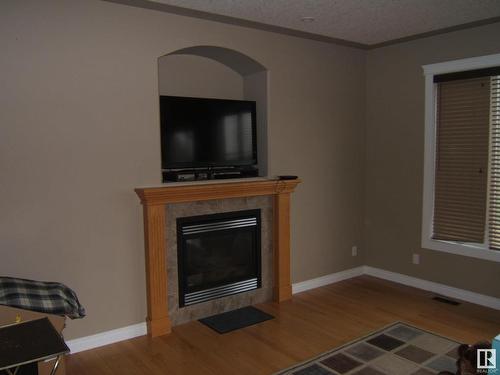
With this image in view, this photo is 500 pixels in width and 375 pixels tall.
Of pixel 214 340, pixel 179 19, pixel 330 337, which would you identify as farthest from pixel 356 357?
pixel 179 19

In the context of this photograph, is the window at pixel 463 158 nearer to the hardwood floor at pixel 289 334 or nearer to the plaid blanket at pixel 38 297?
the hardwood floor at pixel 289 334

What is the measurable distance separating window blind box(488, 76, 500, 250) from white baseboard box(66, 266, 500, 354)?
0.55 meters

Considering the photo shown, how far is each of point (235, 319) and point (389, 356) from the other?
4.35 feet

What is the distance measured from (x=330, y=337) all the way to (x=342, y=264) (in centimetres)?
161

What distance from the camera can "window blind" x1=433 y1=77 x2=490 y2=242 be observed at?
13.1ft

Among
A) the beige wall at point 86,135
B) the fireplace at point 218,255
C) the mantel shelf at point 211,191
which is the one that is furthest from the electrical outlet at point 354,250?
the beige wall at point 86,135

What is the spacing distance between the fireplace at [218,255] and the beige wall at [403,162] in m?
1.65

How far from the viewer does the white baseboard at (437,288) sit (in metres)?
4.00

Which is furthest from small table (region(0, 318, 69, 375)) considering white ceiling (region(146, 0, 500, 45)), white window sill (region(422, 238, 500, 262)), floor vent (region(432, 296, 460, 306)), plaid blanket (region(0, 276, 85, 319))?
white window sill (region(422, 238, 500, 262))

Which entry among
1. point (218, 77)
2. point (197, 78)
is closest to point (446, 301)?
point (218, 77)

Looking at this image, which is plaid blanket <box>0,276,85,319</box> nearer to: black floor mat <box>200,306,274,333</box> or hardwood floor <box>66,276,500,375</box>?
hardwood floor <box>66,276,500,375</box>

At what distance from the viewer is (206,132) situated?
150 inches

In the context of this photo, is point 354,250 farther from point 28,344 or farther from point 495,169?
point 28,344

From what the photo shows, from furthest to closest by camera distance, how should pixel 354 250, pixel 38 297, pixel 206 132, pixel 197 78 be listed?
pixel 354 250, pixel 197 78, pixel 206 132, pixel 38 297
